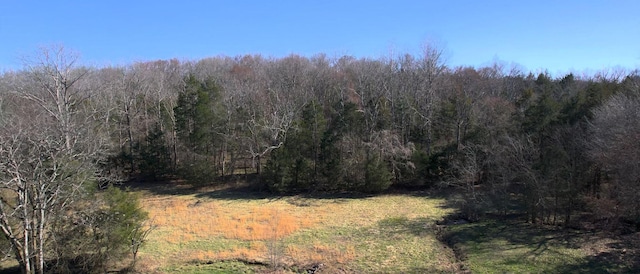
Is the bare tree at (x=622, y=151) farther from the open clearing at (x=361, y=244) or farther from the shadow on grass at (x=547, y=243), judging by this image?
the open clearing at (x=361, y=244)

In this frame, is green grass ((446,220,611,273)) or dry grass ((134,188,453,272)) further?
dry grass ((134,188,453,272))

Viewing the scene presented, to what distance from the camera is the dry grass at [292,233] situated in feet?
53.7

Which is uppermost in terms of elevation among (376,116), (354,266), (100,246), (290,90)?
(290,90)

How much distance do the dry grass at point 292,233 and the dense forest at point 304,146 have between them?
8.29ft

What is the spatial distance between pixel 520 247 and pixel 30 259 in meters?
19.7

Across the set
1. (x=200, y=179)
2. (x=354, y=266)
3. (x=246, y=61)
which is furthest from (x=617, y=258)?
(x=246, y=61)

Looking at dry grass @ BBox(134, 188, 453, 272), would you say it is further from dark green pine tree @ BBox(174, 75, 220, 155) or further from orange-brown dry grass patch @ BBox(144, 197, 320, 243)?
dark green pine tree @ BBox(174, 75, 220, 155)

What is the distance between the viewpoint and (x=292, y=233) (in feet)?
65.5

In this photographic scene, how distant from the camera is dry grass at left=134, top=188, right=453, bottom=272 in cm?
1638

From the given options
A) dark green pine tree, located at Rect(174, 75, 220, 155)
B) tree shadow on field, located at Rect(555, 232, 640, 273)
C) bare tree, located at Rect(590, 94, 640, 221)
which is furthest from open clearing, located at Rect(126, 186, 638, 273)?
dark green pine tree, located at Rect(174, 75, 220, 155)

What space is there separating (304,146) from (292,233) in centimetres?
1295

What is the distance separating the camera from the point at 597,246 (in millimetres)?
16562

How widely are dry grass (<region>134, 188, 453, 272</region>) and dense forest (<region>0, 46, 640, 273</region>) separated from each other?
2.53 m

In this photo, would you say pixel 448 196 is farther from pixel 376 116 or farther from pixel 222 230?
pixel 222 230
